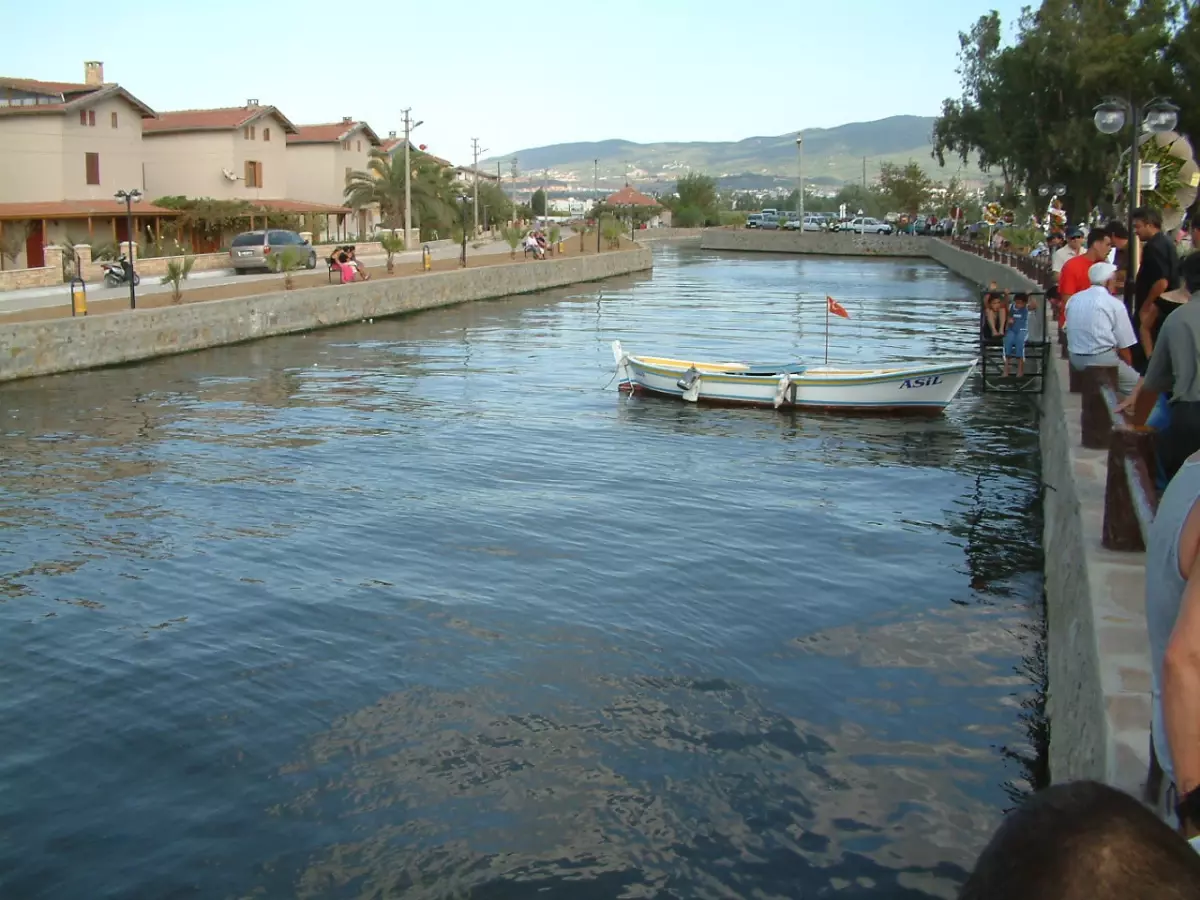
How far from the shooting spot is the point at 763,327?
39.0m

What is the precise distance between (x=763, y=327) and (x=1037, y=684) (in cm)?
2952

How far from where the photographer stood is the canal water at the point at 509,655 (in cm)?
760

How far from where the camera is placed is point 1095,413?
11.3 metres

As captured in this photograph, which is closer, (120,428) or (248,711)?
(248,711)

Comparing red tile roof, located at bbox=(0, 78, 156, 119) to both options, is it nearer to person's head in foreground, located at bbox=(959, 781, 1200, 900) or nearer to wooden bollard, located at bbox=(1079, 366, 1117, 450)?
wooden bollard, located at bbox=(1079, 366, 1117, 450)

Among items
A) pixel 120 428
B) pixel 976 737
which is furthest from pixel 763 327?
pixel 976 737

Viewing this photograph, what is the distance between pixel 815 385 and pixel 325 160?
55562mm

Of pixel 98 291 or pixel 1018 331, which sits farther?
pixel 98 291

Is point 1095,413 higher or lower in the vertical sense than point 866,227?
lower

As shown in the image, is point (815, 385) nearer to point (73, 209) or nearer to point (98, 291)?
point (98, 291)

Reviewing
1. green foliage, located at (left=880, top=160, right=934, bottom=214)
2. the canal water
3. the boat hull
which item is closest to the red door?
the canal water

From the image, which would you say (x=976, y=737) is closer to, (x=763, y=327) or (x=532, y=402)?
(x=532, y=402)

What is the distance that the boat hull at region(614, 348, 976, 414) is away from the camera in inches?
867

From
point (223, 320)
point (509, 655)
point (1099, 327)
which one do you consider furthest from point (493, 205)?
point (509, 655)
